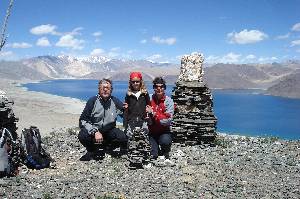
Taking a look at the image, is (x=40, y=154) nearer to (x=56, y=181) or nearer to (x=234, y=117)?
(x=56, y=181)

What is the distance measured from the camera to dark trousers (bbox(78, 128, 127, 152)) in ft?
41.1

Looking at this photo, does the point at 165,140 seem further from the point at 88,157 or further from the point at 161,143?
the point at 88,157

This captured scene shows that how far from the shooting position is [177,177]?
11430 millimetres

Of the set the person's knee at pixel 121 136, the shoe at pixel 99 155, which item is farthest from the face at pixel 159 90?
the shoe at pixel 99 155

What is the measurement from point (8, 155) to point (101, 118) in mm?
3034

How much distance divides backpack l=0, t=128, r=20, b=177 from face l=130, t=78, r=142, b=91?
410cm

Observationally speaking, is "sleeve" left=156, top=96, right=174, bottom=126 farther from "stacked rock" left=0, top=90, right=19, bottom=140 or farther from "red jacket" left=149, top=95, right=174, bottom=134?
"stacked rock" left=0, top=90, right=19, bottom=140

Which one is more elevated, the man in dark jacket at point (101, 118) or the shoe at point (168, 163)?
the man in dark jacket at point (101, 118)

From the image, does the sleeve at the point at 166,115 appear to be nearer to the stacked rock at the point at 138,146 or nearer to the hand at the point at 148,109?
the hand at the point at 148,109

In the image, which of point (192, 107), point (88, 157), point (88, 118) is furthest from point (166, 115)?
point (192, 107)

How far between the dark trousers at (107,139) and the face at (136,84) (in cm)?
161

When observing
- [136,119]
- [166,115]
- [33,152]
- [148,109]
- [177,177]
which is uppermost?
[148,109]

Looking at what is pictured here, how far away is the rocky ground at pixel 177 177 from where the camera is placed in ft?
33.2

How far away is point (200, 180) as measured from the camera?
1117 centimetres
